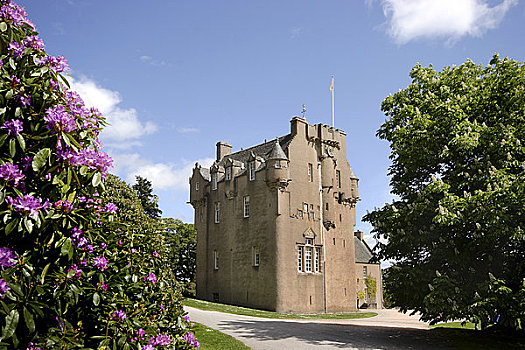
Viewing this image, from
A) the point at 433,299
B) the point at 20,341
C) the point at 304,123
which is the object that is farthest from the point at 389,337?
the point at 304,123

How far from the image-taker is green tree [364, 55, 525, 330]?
15477 millimetres

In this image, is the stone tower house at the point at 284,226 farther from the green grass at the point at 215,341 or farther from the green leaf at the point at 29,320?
the green leaf at the point at 29,320

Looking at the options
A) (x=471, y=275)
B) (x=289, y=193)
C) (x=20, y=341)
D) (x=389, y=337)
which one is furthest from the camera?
(x=289, y=193)

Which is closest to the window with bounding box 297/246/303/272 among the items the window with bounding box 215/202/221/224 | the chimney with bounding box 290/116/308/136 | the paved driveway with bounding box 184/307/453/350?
the window with bounding box 215/202/221/224

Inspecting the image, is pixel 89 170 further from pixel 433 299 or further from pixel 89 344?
pixel 433 299

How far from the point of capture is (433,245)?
17688mm

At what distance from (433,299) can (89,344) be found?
1421 centimetres

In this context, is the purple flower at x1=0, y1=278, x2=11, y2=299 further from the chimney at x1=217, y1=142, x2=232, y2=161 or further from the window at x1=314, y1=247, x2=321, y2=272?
the chimney at x1=217, y1=142, x2=232, y2=161

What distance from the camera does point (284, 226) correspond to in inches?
1487

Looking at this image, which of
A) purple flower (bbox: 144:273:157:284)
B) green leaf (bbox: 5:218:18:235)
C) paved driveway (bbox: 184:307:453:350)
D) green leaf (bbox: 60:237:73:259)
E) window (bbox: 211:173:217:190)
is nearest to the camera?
green leaf (bbox: 5:218:18:235)

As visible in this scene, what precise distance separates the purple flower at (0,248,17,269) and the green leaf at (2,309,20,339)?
0.44 metres

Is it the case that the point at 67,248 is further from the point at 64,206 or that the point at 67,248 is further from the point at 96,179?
the point at 96,179

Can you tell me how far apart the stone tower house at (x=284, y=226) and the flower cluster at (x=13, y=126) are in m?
33.8

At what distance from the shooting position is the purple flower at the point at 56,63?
15.1 feet
